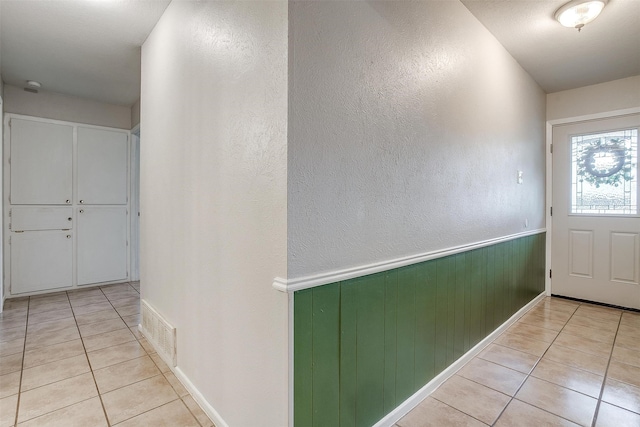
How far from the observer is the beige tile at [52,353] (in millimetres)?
2247

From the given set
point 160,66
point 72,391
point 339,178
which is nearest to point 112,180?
point 160,66

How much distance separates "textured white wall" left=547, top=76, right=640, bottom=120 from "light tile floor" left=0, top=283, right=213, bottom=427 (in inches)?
188

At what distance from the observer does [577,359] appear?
90.4 inches

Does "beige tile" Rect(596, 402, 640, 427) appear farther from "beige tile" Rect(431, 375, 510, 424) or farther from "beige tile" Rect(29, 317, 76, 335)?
"beige tile" Rect(29, 317, 76, 335)

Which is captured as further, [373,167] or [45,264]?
[45,264]

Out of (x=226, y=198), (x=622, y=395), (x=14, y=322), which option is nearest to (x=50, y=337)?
(x=14, y=322)

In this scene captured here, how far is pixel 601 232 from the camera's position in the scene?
11.6ft

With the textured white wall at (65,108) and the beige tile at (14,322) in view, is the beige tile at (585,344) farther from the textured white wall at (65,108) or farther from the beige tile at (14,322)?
the textured white wall at (65,108)

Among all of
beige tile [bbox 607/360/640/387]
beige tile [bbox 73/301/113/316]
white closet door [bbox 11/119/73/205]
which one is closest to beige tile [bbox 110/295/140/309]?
beige tile [bbox 73/301/113/316]

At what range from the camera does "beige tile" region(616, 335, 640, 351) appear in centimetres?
248

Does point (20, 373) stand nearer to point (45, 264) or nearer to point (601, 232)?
point (45, 264)

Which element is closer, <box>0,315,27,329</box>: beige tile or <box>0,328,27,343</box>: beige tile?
<box>0,328,27,343</box>: beige tile

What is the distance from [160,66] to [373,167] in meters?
1.91

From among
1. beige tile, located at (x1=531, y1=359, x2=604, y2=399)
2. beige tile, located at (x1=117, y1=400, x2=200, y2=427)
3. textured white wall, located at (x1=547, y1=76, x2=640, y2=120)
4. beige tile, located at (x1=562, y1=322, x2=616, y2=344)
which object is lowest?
beige tile, located at (x1=117, y1=400, x2=200, y2=427)
